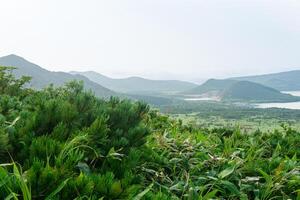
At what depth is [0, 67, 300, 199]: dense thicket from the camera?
1.84 m

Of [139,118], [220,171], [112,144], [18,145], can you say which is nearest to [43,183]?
[18,145]

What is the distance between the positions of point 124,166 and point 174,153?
1.13m

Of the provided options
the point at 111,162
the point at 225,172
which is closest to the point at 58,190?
the point at 111,162

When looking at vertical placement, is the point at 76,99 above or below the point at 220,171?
above

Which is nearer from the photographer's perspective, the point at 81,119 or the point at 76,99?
the point at 81,119

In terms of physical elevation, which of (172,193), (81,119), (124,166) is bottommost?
(172,193)

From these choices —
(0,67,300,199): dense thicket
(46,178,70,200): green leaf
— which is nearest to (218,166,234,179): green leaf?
(0,67,300,199): dense thicket

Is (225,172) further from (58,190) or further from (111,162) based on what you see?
(58,190)

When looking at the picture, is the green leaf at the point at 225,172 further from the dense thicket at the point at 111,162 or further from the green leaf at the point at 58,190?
the green leaf at the point at 58,190

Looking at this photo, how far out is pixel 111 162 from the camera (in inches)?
101

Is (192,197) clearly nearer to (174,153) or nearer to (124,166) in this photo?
(124,166)

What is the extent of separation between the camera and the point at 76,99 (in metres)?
3.32

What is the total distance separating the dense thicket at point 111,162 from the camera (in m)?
1.84

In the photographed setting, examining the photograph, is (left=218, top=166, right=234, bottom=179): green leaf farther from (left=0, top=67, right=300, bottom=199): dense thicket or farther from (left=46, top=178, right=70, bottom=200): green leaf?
(left=46, top=178, right=70, bottom=200): green leaf
